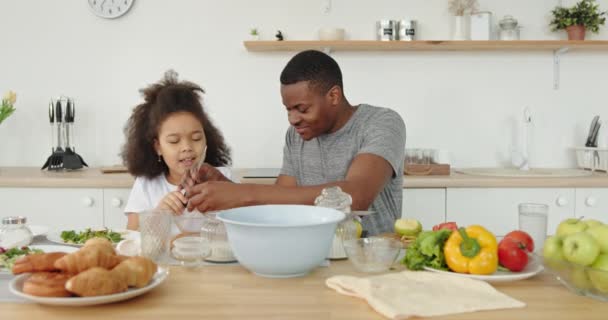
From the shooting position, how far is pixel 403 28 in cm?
308

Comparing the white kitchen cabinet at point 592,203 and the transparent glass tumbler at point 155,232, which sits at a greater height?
the transparent glass tumbler at point 155,232

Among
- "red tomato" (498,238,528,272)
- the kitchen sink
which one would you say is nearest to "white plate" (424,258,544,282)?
"red tomato" (498,238,528,272)

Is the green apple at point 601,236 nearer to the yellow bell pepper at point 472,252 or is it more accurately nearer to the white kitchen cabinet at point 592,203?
the yellow bell pepper at point 472,252

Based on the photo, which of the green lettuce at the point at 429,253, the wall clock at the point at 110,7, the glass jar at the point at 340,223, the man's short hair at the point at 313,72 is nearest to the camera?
the green lettuce at the point at 429,253

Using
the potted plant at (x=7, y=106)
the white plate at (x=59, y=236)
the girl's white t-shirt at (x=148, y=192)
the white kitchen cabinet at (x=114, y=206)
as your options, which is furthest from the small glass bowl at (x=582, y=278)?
the potted plant at (x=7, y=106)

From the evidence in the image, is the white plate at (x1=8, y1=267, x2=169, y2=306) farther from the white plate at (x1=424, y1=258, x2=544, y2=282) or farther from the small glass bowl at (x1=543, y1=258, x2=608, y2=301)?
the small glass bowl at (x1=543, y1=258, x2=608, y2=301)

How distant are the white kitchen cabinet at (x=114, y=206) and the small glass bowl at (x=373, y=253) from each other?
5.83 feet

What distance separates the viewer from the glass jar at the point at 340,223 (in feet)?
4.06

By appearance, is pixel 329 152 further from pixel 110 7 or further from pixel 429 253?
pixel 110 7

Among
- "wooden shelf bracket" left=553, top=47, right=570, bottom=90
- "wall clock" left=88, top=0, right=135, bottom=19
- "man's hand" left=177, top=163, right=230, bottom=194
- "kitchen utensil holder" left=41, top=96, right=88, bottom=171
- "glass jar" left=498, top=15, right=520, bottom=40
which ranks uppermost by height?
"wall clock" left=88, top=0, right=135, bottom=19

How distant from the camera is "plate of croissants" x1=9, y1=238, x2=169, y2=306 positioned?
0.89 metres

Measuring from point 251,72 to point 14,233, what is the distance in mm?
1999

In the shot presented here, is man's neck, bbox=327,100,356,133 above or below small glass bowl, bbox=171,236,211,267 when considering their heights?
above

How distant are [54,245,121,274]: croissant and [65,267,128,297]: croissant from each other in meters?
0.03
